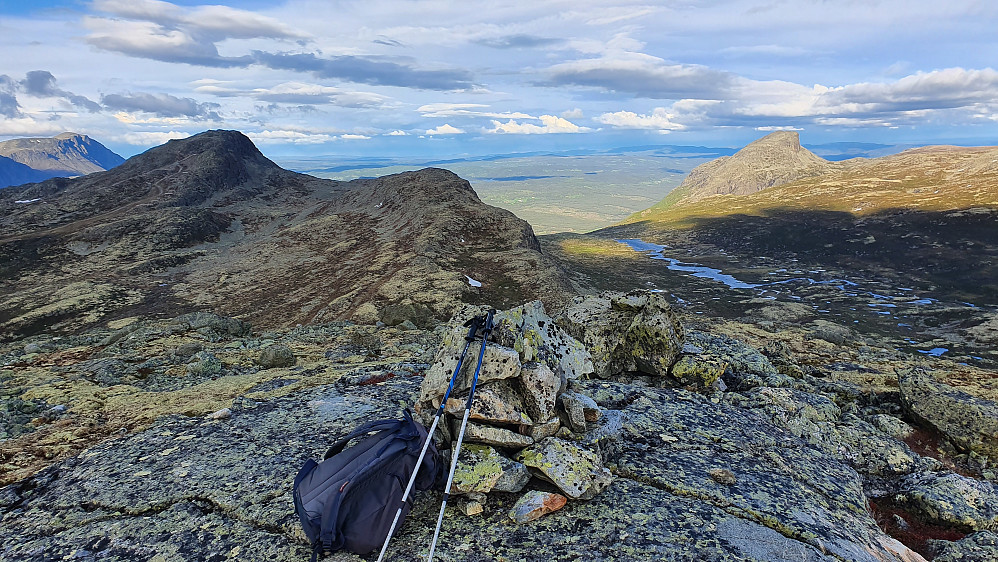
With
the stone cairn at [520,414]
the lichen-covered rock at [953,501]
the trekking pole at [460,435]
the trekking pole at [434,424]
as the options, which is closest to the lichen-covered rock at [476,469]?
the stone cairn at [520,414]

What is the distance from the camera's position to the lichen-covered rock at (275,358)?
23.1 meters

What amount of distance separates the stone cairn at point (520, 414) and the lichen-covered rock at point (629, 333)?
5599 millimetres

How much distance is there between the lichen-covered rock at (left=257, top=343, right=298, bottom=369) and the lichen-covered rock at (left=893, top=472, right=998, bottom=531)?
24803mm

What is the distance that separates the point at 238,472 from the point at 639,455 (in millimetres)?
9667

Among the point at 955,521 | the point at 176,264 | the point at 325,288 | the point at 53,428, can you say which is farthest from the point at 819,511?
the point at 176,264

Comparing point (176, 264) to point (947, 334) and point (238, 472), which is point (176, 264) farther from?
point (947, 334)

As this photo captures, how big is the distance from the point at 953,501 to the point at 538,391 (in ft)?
39.0

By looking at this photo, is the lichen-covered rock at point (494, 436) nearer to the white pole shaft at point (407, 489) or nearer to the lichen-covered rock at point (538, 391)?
the lichen-covered rock at point (538, 391)

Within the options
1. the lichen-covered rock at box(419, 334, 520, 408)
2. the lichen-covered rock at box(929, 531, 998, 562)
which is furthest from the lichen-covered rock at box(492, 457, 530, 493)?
the lichen-covered rock at box(929, 531, 998, 562)

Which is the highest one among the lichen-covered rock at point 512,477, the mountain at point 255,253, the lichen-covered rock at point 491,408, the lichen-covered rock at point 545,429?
the lichen-covered rock at point 491,408

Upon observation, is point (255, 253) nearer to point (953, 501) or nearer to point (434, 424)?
point (434, 424)

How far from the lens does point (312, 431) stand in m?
12.3

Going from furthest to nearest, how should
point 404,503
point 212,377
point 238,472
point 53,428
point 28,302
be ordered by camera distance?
1. point 28,302
2. point 212,377
3. point 53,428
4. point 238,472
5. point 404,503

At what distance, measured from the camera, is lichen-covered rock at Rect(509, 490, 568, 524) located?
334 inches
